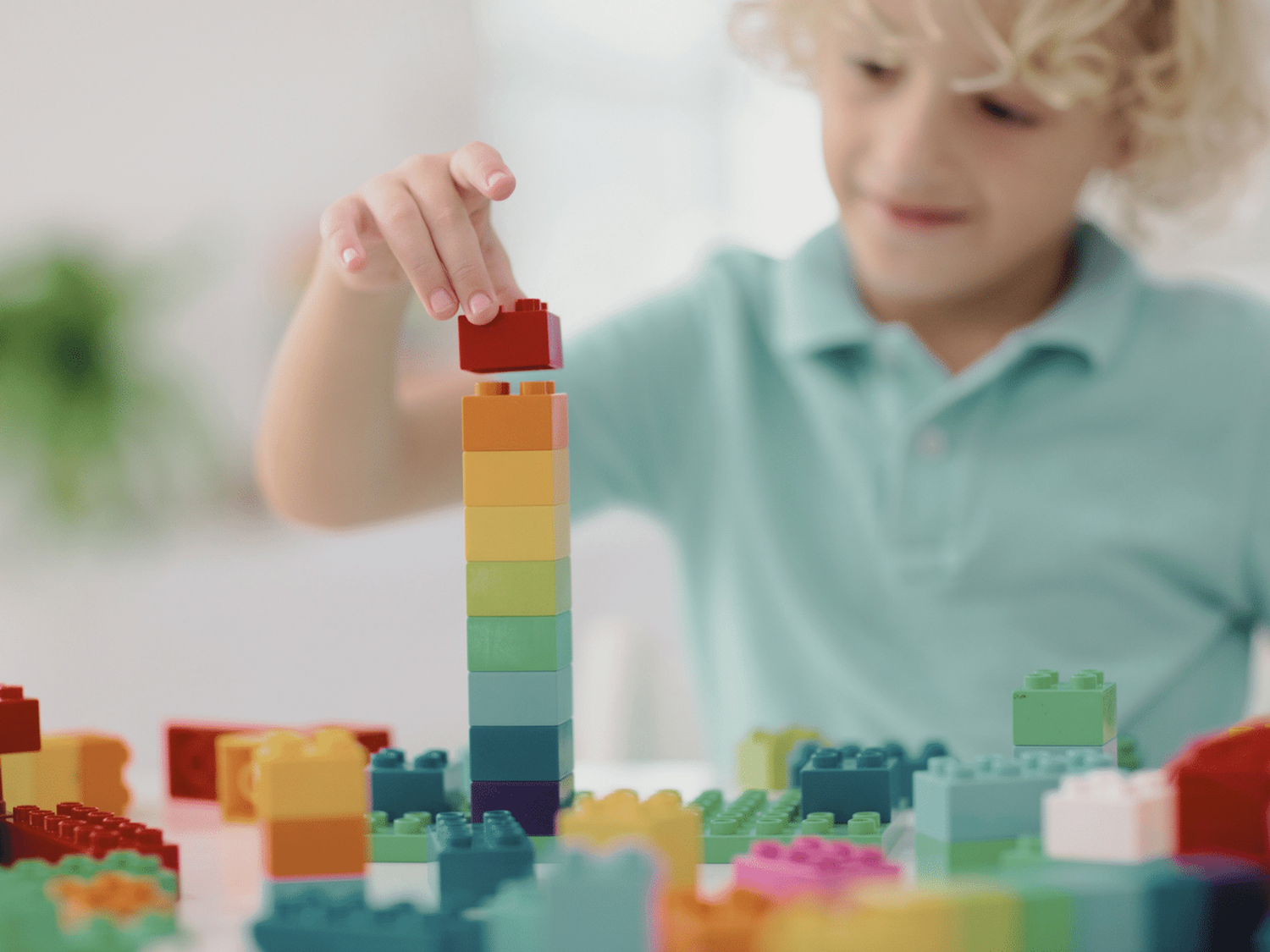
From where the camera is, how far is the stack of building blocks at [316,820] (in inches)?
17.9

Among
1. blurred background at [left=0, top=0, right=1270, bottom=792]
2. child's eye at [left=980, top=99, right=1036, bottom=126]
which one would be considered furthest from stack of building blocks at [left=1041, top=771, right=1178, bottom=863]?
blurred background at [left=0, top=0, right=1270, bottom=792]

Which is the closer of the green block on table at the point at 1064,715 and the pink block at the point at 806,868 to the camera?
the pink block at the point at 806,868

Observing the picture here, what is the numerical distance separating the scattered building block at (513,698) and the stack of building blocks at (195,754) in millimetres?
165

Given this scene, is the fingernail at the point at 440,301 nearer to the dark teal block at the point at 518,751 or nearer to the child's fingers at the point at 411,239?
the child's fingers at the point at 411,239

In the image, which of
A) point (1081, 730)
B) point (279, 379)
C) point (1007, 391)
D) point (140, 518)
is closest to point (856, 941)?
point (1081, 730)

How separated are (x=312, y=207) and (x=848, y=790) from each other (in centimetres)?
215

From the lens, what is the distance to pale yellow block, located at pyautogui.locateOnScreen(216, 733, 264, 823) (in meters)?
0.62

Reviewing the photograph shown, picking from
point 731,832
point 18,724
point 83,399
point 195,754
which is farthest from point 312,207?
point 731,832

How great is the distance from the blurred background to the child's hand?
1.66 metres

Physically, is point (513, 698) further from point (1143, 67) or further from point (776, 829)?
point (1143, 67)

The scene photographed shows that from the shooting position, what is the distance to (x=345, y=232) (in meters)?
0.62

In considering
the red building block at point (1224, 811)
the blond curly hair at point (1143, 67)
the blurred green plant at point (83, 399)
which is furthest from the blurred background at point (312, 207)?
the red building block at point (1224, 811)

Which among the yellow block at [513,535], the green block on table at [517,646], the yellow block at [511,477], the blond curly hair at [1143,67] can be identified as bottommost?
the green block on table at [517,646]

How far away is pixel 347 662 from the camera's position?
7.79 feet
